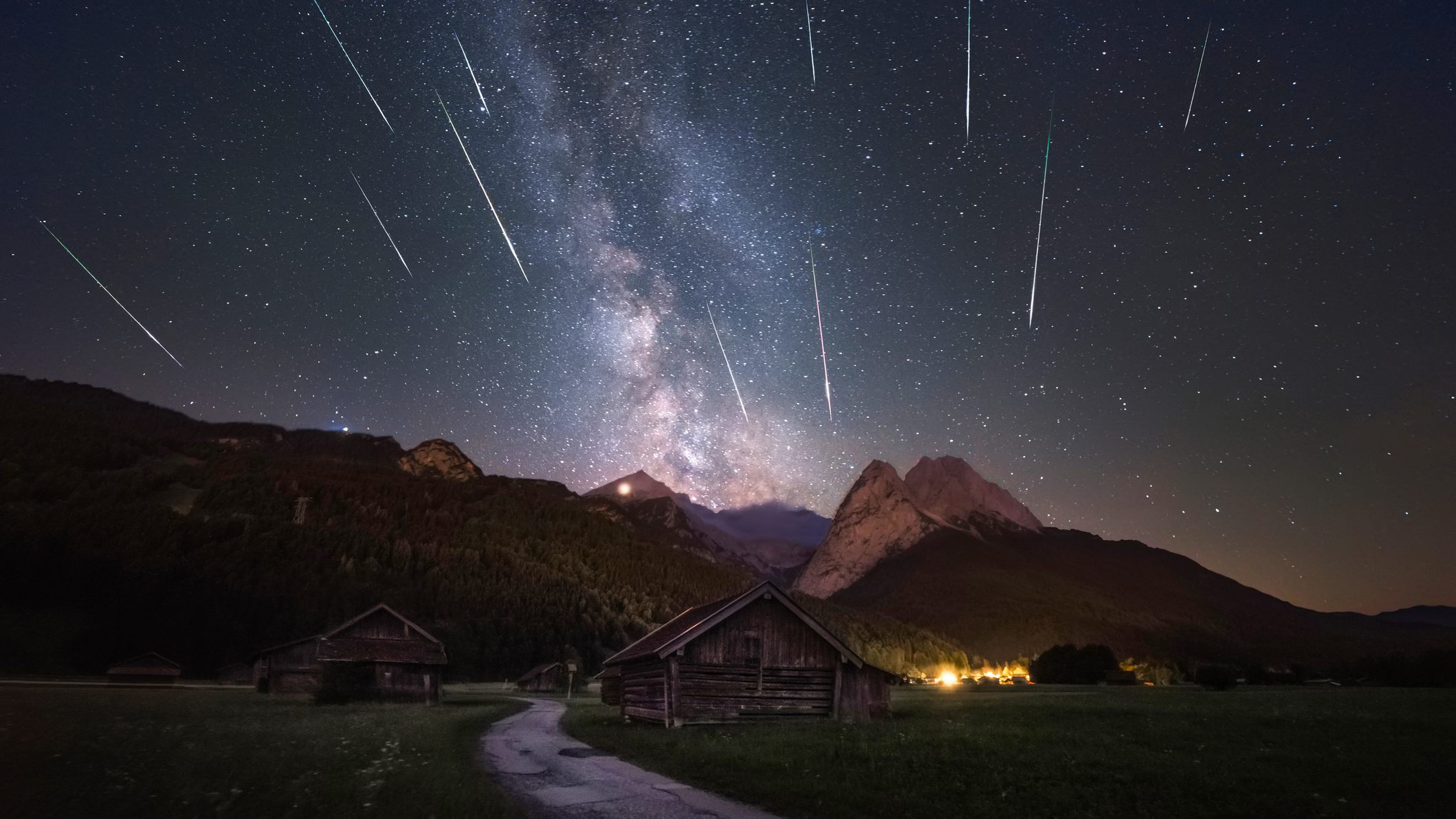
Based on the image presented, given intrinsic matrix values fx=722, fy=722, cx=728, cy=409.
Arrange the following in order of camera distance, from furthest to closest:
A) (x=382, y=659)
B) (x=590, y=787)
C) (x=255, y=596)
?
(x=255, y=596) < (x=382, y=659) < (x=590, y=787)

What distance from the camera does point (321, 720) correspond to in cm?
3262

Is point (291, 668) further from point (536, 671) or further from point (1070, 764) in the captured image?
point (1070, 764)

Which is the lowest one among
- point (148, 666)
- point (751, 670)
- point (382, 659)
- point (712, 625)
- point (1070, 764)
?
point (148, 666)

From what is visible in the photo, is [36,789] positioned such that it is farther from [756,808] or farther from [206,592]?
[206,592]

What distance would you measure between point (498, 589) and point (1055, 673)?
4653 inches

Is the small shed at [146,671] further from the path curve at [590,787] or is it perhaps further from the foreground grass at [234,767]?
the path curve at [590,787]

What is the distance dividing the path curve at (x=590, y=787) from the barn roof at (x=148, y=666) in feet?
281

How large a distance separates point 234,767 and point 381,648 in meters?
41.9

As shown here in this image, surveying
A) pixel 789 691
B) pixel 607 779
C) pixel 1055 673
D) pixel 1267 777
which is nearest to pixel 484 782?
pixel 607 779

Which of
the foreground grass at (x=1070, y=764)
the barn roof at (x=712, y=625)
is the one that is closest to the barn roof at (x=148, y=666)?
the barn roof at (x=712, y=625)

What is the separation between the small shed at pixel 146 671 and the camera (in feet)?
270

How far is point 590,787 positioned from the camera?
1527cm

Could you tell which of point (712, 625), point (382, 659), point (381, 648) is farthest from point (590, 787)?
point (381, 648)

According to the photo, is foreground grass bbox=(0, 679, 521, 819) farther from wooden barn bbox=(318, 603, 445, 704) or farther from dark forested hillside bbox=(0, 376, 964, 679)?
dark forested hillside bbox=(0, 376, 964, 679)
